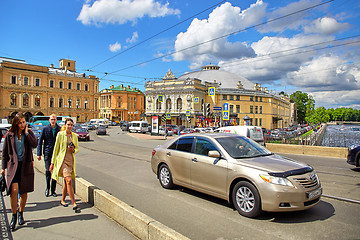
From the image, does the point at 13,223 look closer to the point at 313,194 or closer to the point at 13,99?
the point at 313,194

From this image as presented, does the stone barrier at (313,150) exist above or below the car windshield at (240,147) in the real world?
below

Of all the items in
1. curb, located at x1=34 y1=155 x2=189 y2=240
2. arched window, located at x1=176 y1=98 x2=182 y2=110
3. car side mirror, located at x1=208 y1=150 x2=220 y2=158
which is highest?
arched window, located at x1=176 y1=98 x2=182 y2=110

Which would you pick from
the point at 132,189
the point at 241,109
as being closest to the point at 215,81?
the point at 241,109

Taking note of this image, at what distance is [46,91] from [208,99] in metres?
42.0

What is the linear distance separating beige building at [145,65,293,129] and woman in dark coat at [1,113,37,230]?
50586mm

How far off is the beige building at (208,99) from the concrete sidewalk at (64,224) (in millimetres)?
49752

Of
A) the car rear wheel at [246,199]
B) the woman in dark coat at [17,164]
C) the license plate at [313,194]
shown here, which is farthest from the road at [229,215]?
the woman in dark coat at [17,164]

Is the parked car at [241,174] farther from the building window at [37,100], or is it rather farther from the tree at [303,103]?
the tree at [303,103]

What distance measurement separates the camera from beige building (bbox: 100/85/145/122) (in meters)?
87.4

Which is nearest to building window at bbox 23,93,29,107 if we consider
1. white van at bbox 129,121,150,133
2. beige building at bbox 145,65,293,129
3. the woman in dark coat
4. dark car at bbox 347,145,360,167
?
beige building at bbox 145,65,293,129

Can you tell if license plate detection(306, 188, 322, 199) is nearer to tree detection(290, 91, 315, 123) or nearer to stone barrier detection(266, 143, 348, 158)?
stone barrier detection(266, 143, 348, 158)

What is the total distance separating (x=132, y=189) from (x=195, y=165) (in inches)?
90.0

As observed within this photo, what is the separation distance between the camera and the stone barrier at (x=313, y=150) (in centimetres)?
1470

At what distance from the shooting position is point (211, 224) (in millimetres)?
4652
